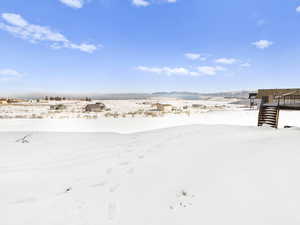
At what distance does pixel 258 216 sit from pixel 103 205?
2.55 m

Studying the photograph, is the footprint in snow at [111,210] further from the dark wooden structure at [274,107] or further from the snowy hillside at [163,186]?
the dark wooden structure at [274,107]

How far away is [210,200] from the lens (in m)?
3.47

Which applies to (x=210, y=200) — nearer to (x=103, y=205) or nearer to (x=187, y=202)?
(x=187, y=202)

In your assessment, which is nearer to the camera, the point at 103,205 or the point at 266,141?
the point at 103,205

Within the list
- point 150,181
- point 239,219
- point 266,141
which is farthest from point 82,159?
point 266,141

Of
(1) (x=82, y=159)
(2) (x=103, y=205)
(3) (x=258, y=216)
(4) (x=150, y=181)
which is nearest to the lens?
(3) (x=258, y=216)

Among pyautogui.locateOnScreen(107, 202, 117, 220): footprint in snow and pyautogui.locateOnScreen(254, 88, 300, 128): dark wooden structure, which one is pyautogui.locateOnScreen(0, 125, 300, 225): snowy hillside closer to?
pyautogui.locateOnScreen(107, 202, 117, 220): footprint in snow

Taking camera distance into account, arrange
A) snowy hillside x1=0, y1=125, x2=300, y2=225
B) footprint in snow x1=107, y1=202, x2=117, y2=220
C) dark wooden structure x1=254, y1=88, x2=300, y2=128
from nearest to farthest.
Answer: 1. snowy hillside x1=0, y1=125, x2=300, y2=225
2. footprint in snow x1=107, y1=202, x2=117, y2=220
3. dark wooden structure x1=254, y1=88, x2=300, y2=128

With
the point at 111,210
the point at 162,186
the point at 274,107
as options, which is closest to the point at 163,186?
the point at 162,186

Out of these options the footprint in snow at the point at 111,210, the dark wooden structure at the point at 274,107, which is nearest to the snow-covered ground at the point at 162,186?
the footprint in snow at the point at 111,210

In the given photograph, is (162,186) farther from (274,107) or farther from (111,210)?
(274,107)

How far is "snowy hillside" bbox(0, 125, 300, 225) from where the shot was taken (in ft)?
10.5

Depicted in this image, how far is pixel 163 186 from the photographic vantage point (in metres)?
4.18

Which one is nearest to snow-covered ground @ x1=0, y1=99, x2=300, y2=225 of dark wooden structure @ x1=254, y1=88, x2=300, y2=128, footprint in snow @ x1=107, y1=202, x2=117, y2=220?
footprint in snow @ x1=107, y1=202, x2=117, y2=220
